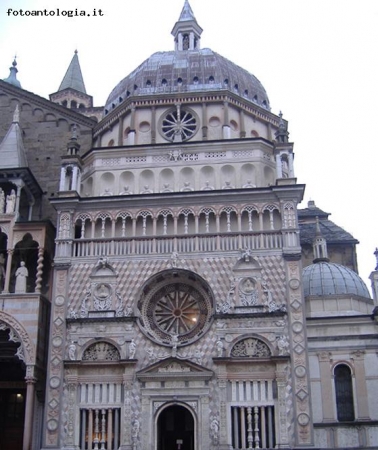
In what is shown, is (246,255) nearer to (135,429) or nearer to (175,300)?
(175,300)

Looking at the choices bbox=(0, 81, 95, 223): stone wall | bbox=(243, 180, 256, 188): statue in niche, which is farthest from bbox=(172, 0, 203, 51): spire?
bbox=(243, 180, 256, 188): statue in niche

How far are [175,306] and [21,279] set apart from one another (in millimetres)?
7031

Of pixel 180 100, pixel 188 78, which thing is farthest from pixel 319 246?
pixel 188 78

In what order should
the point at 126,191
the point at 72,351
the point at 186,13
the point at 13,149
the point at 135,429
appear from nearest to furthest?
the point at 135,429, the point at 72,351, the point at 126,191, the point at 13,149, the point at 186,13

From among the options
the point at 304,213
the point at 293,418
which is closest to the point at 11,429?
the point at 293,418

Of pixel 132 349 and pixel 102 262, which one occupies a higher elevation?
pixel 102 262

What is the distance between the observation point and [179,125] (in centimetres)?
3388

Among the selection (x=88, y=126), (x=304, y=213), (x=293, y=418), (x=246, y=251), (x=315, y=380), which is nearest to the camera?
(x=293, y=418)

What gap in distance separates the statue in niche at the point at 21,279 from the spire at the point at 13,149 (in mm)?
5628

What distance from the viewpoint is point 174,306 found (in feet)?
92.9

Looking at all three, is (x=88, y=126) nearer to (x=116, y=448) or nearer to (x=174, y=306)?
(x=174, y=306)

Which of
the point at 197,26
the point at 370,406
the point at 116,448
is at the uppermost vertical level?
the point at 197,26

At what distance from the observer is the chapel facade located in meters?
25.8

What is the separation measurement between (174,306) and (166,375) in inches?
134
